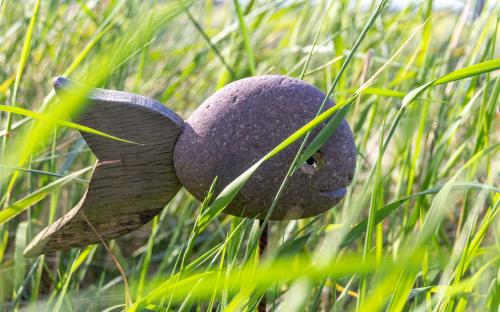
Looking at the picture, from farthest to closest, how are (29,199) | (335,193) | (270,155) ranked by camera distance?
(29,199) → (335,193) → (270,155)

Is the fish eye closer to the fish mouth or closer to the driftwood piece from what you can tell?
the fish mouth

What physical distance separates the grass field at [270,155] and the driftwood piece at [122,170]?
0.04 m

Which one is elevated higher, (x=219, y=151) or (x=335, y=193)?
(x=219, y=151)

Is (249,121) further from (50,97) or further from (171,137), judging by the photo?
(50,97)

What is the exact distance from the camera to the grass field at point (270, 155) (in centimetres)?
71

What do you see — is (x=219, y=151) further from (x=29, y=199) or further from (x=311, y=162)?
(x=29, y=199)

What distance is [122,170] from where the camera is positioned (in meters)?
0.83

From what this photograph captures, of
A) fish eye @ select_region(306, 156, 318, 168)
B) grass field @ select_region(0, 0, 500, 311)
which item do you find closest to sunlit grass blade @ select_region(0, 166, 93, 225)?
grass field @ select_region(0, 0, 500, 311)

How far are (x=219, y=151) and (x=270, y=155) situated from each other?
0.33 feet

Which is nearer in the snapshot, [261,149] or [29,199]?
[261,149]

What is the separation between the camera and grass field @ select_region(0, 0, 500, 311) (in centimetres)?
71

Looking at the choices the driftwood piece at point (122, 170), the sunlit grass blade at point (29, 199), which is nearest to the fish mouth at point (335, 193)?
the driftwood piece at point (122, 170)

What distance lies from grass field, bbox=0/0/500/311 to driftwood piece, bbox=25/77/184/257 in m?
0.04

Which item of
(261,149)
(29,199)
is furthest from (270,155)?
(29,199)
